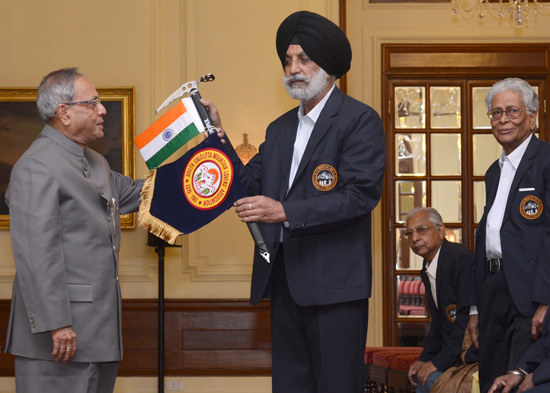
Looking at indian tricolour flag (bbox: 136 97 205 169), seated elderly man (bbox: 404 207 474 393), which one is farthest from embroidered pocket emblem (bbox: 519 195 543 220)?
indian tricolour flag (bbox: 136 97 205 169)

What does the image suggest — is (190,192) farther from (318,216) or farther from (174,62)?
(174,62)

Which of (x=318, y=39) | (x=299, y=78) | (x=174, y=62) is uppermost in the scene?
(x=174, y=62)

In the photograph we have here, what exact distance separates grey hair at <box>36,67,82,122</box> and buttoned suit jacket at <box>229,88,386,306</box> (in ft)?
3.04

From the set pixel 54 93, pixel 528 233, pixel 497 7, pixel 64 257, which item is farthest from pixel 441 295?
pixel 497 7

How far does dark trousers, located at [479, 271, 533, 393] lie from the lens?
3.67 m

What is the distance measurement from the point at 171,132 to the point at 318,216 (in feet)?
2.93

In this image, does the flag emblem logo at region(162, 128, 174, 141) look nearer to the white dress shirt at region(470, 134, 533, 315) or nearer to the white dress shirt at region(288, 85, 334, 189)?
the white dress shirt at region(288, 85, 334, 189)

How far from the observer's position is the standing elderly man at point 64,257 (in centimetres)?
304

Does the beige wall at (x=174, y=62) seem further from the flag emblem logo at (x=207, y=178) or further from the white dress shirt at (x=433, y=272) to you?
the flag emblem logo at (x=207, y=178)

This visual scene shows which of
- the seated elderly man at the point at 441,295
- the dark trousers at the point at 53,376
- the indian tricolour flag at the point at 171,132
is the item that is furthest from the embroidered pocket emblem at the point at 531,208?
the dark trousers at the point at 53,376

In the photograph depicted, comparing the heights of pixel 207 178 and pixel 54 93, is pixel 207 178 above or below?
below

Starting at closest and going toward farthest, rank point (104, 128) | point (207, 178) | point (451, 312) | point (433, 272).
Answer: point (207, 178), point (451, 312), point (433, 272), point (104, 128)

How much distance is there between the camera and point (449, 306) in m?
4.71

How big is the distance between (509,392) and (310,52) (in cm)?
168
